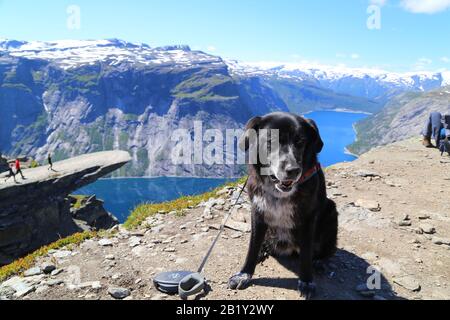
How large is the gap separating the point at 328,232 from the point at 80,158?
84579 millimetres

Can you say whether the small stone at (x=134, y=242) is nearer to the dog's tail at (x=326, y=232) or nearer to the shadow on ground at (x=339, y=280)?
the shadow on ground at (x=339, y=280)

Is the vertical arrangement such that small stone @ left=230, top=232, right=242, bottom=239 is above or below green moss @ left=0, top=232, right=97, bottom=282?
above

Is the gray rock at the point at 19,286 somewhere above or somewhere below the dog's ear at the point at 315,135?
below

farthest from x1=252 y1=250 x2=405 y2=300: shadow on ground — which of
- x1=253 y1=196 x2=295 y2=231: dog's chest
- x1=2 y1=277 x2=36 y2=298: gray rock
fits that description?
x1=2 y1=277 x2=36 y2=298: gray rock

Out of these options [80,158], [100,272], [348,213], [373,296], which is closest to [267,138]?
[373,296]

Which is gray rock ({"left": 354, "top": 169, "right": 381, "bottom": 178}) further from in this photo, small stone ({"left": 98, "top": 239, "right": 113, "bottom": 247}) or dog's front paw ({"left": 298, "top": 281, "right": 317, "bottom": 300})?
small stone ({"left": 98, "top": 239, "right": 113, "bottom": 247})

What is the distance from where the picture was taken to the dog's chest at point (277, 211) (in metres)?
5.70

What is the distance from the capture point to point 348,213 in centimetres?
994

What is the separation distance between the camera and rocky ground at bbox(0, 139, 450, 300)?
248 inches

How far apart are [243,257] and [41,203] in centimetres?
6737

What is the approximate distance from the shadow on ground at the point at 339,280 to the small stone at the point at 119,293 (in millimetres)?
2278

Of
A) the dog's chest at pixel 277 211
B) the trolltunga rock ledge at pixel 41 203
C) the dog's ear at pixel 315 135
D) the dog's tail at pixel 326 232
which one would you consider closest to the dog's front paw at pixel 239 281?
the dog's chest at pixel 277 211

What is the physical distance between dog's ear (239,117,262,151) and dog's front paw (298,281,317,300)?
8.31 ft
